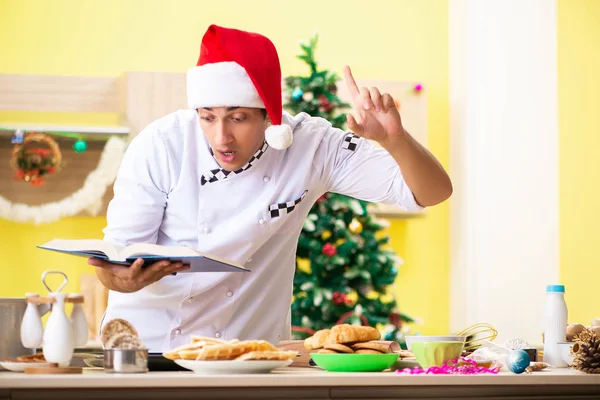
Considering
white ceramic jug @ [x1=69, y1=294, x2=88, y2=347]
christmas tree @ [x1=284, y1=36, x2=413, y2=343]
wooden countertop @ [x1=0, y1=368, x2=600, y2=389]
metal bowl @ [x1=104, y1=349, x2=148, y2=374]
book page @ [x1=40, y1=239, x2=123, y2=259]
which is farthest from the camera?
christmas tree @ [x1=284, y1=36, x2=413, y2=343]

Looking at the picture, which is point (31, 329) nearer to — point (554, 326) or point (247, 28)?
point (554, 326)

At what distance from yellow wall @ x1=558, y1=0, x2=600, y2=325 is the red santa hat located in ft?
11.7

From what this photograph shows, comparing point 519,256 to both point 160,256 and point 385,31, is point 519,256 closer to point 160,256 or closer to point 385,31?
point 385,31

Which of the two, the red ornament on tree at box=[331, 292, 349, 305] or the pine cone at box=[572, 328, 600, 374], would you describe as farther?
the red ornament on tree at box=[331, 292, 349, 305]

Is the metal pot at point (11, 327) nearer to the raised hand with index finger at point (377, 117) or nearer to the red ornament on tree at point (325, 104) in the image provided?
the raised hand with index finger at point (377, 117)

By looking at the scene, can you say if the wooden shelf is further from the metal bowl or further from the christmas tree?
the metal bowl

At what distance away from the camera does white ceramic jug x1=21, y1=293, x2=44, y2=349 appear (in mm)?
1700

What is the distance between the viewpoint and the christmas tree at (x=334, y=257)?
4797 mm

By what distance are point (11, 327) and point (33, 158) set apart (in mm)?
3249

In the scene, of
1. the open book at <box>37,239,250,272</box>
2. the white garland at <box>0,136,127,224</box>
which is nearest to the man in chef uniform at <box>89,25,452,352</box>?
the open book at <box>37,239,250,272</box>

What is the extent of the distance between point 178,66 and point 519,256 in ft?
7.66

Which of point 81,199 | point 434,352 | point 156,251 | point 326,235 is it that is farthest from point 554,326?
point 81,199

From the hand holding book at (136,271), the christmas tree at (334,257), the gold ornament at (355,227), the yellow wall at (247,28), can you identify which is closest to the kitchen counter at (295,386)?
the hand holding book at (136,271)

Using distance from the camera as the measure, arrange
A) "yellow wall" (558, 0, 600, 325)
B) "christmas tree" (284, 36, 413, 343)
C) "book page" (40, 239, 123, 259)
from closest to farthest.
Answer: "book page" (40, 239, 123, 259) < "christmas tree" (284, 36, 413, 343) < "yellow wall" (558, 0, 600, 325)
